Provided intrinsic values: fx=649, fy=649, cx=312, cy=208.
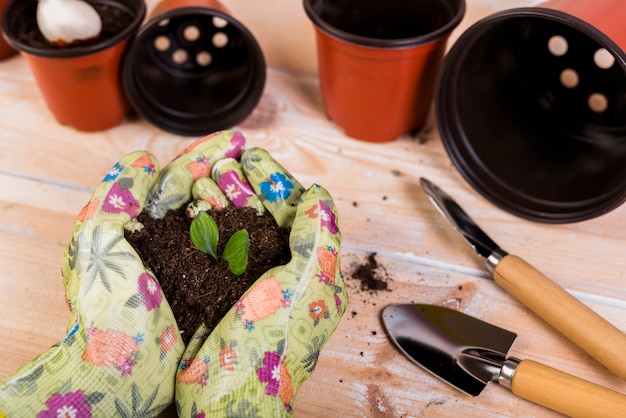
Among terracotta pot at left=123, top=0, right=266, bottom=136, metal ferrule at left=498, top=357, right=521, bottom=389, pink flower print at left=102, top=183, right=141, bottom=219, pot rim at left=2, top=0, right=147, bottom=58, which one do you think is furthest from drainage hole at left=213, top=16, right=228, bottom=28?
metal ferrule at left=498, top=357, right=521, bottom=389

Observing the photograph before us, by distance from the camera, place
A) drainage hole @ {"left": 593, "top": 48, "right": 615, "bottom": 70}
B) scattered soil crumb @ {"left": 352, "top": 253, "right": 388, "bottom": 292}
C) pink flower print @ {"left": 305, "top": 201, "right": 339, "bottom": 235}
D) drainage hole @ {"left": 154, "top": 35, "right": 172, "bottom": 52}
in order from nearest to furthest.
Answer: pink flower print @ {"left": 305, "top": 201, "right": 339, "bottom": 235} < scattered soil crumb @ {"left": 352, "top": 253, "right": 388, "bottom": 292} < drainage hole @ {"left": 593, "top": 48, "right": 615, "bottom": 70} < drainage hole @ {"left": 154, "top": 35, "right": 172, "bottom": 52}

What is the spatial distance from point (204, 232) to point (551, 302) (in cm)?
37

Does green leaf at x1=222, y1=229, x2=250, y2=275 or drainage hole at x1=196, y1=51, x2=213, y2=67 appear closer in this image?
green leaf at x1=222, y1=229, x2=250, y2=275

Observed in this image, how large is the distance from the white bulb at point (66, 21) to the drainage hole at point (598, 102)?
682 millimetres

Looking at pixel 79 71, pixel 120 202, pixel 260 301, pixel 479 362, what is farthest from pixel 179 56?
pixel 479 362

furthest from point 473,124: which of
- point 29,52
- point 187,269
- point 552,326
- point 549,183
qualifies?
point 29,52

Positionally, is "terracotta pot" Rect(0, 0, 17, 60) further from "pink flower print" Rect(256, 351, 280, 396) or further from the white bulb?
"pink flower print" Rect(256, 351, 280, 396)

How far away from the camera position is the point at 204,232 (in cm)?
63

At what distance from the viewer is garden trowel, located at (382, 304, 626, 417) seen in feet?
1.97

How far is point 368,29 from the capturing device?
94cm

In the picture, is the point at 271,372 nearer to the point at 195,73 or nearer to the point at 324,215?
the point at 324,215

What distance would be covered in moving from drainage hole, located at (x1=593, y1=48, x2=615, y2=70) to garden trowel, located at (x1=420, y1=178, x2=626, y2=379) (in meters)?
0.29

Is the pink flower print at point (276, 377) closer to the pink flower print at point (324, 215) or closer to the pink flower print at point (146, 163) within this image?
the pink flower print at point (324, 215)

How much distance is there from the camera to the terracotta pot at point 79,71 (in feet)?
2.78
